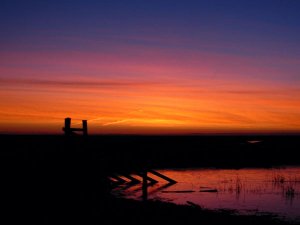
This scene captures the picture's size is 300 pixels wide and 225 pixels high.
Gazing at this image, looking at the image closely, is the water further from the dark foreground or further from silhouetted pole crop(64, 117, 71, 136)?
silhouetted pole crop(64, 117, 71, 136)

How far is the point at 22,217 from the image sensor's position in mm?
16438

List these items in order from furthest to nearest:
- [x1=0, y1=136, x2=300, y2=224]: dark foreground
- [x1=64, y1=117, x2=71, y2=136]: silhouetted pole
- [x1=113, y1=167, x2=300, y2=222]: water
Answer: [x1=113, y1=167, x2=300, y2=222]: water < [x1=64, y1=117, x2=71, y2=136]: silhouetted pole < [x1=0, y1=136, x2=300, y2=224]: dark foreground

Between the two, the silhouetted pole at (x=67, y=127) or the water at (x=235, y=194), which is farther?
the water at (x=235, y=194)

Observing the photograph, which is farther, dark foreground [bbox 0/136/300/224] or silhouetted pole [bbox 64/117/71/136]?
silhouetted pole [bbox 64/117/71/136]

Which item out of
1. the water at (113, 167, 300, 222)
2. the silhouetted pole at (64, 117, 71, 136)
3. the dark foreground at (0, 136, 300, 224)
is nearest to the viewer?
the dark foreground at (0, 136, 300, 224)

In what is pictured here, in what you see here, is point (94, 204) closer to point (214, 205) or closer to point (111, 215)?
point (111, 215)

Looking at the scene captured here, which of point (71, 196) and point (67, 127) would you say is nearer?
point (71, 196)

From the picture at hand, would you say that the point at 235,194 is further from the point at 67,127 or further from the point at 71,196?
the point at 67,127

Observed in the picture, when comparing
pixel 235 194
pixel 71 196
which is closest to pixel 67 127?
pixel 71 196

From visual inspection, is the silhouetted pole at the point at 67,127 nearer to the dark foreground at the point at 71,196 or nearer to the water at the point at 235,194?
the dark foreground at the point at 71,196

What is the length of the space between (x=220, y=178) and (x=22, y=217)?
83.9 feet

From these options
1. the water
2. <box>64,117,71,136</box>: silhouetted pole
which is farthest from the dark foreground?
the water

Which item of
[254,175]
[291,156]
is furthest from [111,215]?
[291,156]

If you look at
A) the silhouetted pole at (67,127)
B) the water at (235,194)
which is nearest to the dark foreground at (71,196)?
the silhouetted pole at (67,127)
